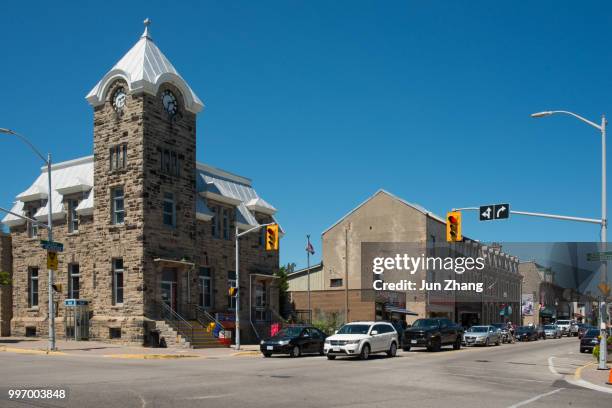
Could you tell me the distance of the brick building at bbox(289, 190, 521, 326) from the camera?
194ft

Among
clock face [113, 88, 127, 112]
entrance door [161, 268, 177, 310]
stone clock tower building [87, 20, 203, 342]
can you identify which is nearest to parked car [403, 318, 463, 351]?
entrance door [161, 268, 177, 310]

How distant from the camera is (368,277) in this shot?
6569 centimetres

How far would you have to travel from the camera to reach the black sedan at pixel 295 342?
3017 centimetres

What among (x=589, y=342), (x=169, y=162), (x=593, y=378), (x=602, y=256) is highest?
(x=169, y=162)

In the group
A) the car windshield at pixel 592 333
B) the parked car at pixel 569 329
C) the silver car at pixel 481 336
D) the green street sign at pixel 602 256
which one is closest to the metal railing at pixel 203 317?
the silver car at pixel 481 336

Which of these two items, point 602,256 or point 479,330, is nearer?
point 602,256

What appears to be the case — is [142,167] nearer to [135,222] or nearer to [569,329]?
[135,222]

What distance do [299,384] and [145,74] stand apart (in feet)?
81.4

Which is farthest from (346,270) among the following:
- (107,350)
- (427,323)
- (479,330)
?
(107,350)

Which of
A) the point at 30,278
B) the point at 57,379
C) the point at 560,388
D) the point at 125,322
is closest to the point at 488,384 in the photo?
the point at 560,388

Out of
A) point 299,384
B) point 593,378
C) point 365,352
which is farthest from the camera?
point 365,352

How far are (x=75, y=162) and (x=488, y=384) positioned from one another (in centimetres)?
3308

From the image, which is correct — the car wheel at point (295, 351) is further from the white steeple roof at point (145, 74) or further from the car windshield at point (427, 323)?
the white steeple roof at point (145, 74)

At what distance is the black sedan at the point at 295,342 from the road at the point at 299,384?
4.75m
